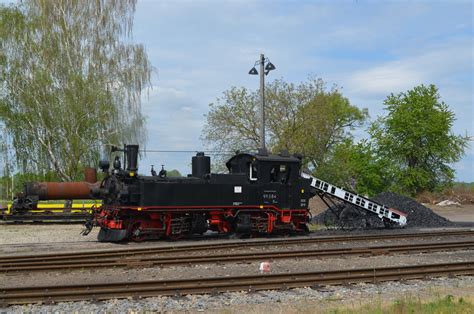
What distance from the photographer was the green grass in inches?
285

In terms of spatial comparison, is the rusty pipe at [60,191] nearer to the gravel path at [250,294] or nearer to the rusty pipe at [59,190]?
the rusty pipe at [59,190]

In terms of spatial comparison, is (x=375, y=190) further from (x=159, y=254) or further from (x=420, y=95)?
(x=159, y=254)

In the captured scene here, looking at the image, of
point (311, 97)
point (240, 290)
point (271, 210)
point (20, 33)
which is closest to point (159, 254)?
point (240, 290)

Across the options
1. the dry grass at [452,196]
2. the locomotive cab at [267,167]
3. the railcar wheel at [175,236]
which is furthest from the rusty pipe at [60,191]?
the dry grass at [452,196]

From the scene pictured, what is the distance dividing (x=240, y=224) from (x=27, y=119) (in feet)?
71.1

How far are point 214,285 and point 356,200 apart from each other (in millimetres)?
13055

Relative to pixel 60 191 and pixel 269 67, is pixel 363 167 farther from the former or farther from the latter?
pixel 60 191

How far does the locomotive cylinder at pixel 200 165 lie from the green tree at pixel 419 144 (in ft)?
101

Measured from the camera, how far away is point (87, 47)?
36.6 meters

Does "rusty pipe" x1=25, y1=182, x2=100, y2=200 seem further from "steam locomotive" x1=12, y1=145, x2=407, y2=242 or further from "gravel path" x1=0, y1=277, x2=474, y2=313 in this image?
"gravel path" x1=0, y1=277, x2=474, y2=313

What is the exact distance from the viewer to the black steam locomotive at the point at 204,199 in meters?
17.0

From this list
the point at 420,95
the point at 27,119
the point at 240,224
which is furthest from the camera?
the point at 420,95

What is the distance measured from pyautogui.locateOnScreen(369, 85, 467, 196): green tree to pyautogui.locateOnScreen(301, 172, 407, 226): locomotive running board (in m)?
24.8

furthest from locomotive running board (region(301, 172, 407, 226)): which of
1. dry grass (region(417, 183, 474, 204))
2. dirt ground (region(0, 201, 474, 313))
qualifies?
dry grass (region(417, 183, 474, 204))
